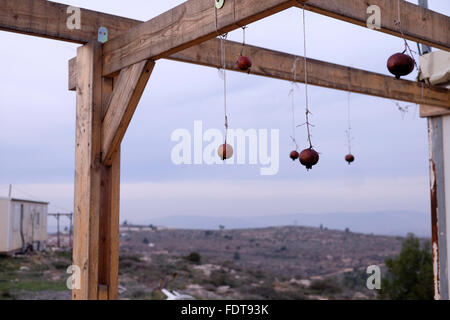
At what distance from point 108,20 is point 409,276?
329 inches

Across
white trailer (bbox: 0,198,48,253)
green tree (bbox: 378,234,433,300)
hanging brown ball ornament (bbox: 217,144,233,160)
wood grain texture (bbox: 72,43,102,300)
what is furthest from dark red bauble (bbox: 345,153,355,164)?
white trailer (bbox: 0,198,48,253)

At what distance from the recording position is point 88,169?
2.83 m

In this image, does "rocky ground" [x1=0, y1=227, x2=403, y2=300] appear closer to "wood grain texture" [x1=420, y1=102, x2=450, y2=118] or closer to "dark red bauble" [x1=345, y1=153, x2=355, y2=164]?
"wood grain texture" [x1=420, y1=102, x2=450, y2=118]

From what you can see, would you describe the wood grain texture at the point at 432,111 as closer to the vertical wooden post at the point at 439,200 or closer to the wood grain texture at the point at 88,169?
the vertical wooden post at the point at 439,200

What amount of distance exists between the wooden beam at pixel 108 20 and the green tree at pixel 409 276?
7242mm

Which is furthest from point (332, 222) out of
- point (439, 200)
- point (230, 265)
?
point (439, 200)

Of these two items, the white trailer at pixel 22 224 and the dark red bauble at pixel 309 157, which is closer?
the dark red bauble at pixel 309 157

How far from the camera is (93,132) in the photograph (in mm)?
2855

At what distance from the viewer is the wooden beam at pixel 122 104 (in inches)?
103

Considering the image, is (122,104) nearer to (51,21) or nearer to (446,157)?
(51,21)

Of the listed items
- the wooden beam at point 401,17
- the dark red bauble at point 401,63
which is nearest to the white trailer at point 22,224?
the wooden beam at point 401,17

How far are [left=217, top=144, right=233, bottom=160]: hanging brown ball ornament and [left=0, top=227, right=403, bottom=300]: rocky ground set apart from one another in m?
6.78

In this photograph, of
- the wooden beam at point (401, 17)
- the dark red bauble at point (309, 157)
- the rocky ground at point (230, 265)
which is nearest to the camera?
the dark red bauble at point (309, 157)
